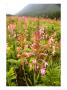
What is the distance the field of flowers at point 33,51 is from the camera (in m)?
4.01

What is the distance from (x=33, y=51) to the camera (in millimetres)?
4027

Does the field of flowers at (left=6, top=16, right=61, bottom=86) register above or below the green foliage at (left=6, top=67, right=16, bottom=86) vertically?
above

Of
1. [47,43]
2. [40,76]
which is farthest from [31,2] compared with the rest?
[40,76]

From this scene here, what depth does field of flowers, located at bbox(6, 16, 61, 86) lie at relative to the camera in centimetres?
401

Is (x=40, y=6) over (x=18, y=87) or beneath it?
over

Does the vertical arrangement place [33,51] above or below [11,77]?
above

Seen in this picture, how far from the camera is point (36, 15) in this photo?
4.01 metres

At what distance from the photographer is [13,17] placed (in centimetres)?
402

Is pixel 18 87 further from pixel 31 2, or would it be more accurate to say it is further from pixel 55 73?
pixel 31 2

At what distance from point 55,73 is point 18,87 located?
352 mm

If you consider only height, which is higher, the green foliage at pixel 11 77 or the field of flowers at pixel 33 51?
the field of flowers at pixel 33 51

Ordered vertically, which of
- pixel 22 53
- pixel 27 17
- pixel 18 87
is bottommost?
A: pixel 18 87

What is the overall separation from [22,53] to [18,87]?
30 cm
